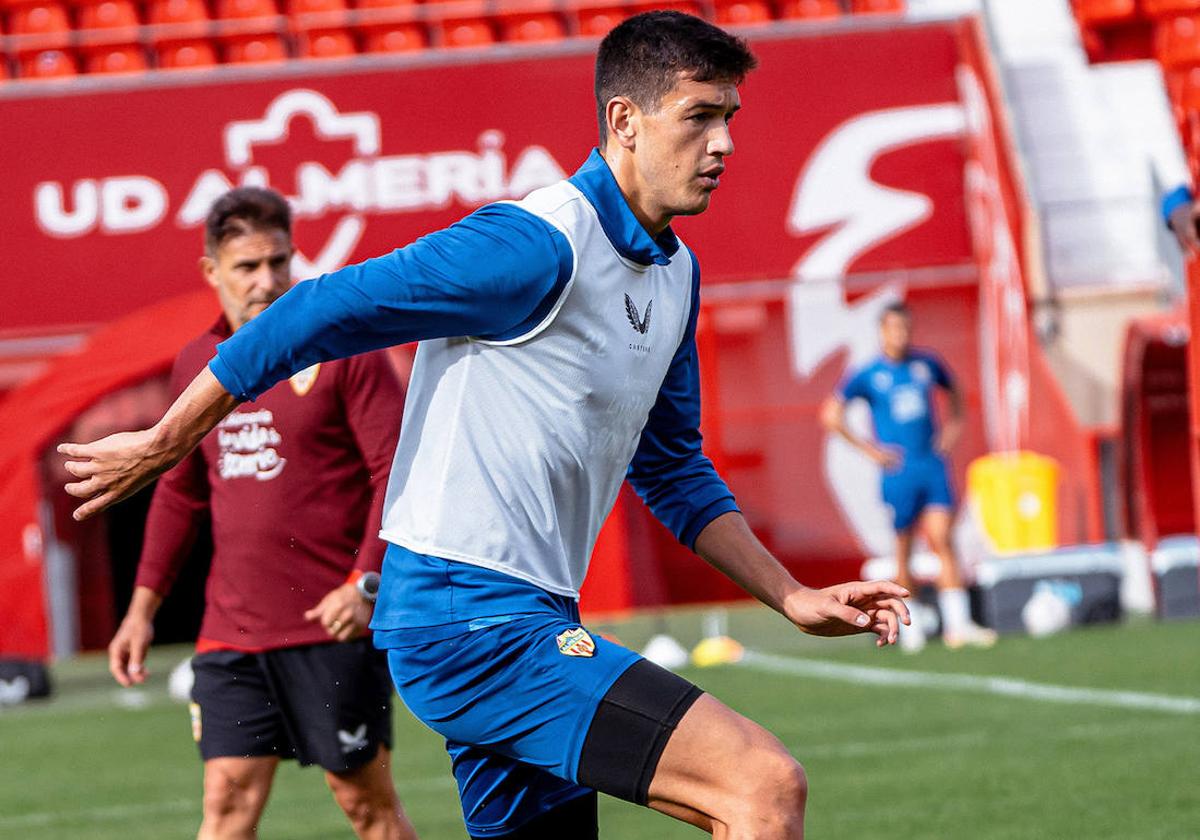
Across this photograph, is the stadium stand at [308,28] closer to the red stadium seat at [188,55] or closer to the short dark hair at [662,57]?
the red stadium seat at [188,55]

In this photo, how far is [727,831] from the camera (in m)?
3.24

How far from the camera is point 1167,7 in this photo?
69.7 feet

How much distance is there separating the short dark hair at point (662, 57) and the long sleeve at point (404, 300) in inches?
15.0

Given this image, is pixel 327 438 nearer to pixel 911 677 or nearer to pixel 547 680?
pixel 547 680

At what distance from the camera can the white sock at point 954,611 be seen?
1308 cm

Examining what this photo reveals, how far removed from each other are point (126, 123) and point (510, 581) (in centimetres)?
1538

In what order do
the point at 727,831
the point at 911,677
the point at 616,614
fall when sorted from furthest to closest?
the point at 616,614 → the point at 911,677 → the point at 727,831

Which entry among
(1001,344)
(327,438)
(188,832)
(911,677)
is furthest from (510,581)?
(1001,344)

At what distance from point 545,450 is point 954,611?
9951 millimetres

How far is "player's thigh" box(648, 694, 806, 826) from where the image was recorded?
3238 millimetres

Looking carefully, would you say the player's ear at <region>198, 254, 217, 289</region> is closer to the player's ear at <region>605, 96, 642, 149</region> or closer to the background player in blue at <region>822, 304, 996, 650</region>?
the player's ear at <region>605, 96, 642, 149</region>

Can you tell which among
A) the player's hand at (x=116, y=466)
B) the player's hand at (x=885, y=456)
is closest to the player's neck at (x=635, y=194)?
the player's hand at (x=116, y=466)

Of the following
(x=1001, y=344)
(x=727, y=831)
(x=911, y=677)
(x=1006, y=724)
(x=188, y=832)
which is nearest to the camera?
(x=727, y=831)

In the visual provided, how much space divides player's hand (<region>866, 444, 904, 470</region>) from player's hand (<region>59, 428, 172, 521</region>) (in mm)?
10323
